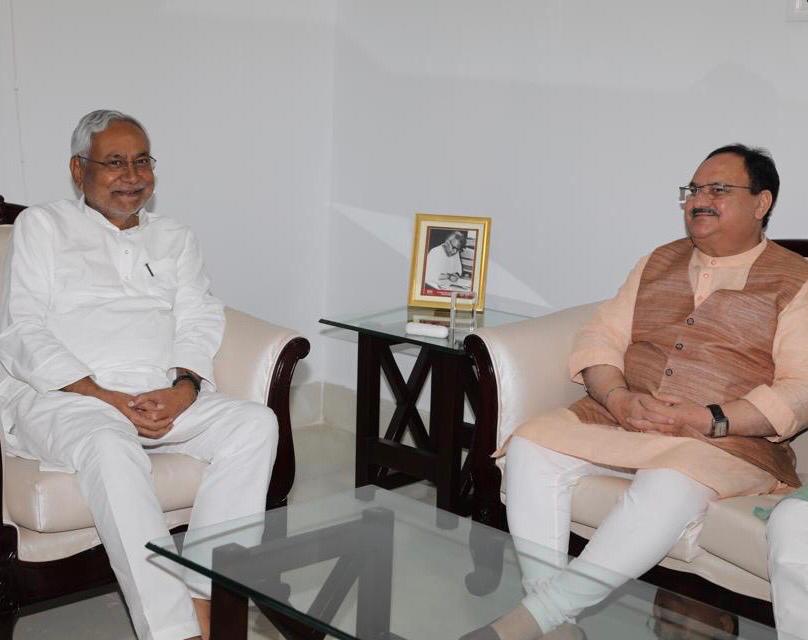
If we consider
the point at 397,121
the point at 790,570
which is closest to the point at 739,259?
the point at 790,570

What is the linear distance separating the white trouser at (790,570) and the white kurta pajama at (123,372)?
1223 mm

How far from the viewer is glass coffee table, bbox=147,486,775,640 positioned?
2035 mm

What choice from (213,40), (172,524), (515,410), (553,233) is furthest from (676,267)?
(213,40)

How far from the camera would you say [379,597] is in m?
2.18

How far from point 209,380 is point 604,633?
1399 mm

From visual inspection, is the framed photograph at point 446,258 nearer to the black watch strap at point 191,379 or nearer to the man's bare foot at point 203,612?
the black watch strap at point 191,379

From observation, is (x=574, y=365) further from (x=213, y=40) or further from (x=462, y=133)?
(x=213, y=40)

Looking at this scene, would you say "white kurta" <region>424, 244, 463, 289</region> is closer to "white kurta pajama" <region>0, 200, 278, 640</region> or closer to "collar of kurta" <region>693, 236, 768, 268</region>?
"white kurta pajama" <region>0, 200, 278, 640</region>

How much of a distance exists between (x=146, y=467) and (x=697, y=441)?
1297mm

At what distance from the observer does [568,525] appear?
278cm

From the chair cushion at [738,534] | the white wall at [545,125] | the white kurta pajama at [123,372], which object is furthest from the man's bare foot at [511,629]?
the white wall at [545,125]

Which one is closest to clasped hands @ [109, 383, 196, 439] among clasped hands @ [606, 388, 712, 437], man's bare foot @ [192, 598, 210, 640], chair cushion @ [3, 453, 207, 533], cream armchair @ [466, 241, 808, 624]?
chair cushion @ [3, 453, 207, 533]

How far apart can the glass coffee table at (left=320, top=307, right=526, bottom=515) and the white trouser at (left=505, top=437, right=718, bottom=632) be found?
0.52 meters

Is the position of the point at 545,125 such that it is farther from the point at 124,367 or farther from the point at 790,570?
the point at 790,570
